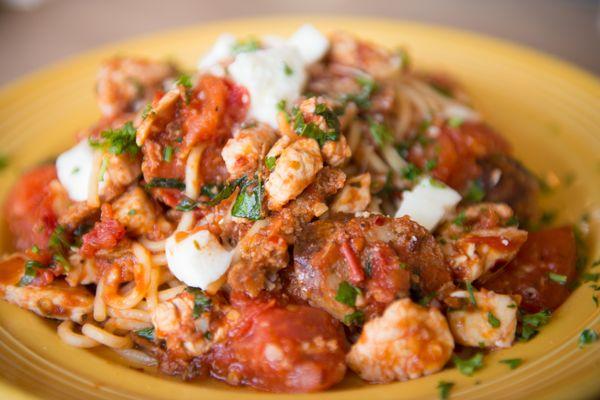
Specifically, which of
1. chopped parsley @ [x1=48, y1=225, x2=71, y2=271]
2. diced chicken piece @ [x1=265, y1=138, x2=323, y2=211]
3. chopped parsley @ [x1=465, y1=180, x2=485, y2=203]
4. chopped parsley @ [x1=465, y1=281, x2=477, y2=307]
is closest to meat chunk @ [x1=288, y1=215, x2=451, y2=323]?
chopped parsley @ [x1=465, y1=281, x2=477, y2=307]

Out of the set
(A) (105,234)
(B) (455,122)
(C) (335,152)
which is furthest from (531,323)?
(A) (105,234)

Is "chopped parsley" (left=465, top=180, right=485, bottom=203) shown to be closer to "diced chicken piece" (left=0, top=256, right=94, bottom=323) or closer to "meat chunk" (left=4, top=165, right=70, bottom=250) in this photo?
"diced chicken piece" (left=0, top=256, right=94, bottom=323)

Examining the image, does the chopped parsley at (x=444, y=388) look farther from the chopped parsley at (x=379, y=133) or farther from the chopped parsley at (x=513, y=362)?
the chopped parsley at (x=379, y=133)

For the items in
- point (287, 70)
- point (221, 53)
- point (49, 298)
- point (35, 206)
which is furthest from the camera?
point (221, 53)

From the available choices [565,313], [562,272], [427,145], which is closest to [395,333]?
[565,313]

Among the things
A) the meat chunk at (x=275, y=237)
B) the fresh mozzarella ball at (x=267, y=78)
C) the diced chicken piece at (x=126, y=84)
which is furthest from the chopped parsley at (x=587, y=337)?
the diced chicken piece at (x=126, y=84)

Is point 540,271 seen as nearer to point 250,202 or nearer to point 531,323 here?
point 531,323
